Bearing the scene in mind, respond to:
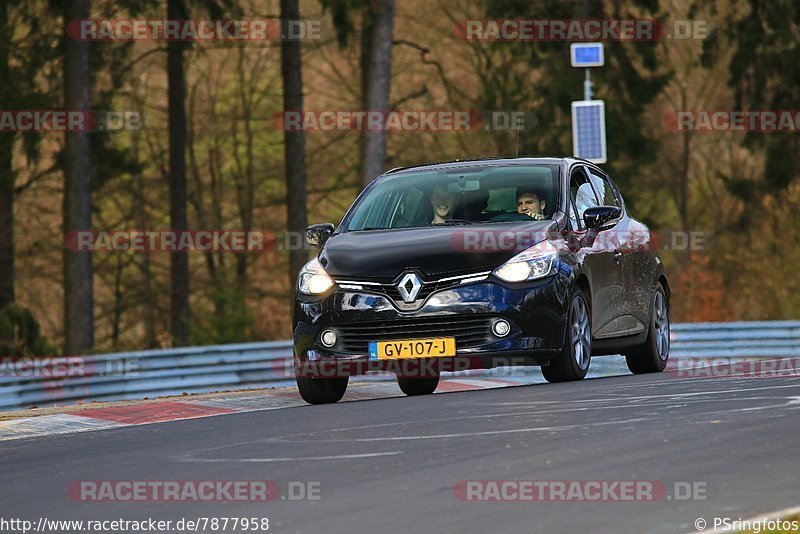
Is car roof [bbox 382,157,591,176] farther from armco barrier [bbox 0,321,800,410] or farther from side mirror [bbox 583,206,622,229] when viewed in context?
armco barrier [bbox 0,321,800,410]

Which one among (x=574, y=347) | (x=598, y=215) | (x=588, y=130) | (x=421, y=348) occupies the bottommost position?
(x=574, y=347)

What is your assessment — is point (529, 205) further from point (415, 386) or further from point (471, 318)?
point (415, 386)

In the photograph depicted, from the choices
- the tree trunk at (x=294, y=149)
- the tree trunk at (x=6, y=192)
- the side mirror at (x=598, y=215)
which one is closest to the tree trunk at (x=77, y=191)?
the tree trunk at (x=294, y=149)

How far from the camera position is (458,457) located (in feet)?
30.3

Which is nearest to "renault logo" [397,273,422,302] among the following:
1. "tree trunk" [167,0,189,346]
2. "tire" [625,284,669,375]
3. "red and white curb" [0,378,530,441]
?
"red and white curb" [0,378,530,441]

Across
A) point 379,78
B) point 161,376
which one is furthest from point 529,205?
point 379,78

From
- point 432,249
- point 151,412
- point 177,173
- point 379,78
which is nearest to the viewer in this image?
point 432,249

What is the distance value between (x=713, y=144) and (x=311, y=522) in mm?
43958

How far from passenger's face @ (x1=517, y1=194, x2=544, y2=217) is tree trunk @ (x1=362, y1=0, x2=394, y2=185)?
14.6 meters

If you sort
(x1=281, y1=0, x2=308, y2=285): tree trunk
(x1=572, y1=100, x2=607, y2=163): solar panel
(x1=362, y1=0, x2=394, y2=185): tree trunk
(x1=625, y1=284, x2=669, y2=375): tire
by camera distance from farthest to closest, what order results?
1. (x1=281, y1=0, x2=308, y2=285): tree trunk
2. (x1=362, y1=0, x2=394, y2=185): tree trunk
3. (x1=572, y1=100, x2=607, y2=163): solar panel
4. (x1=625, y1=284, x2=669, y2=375): tire

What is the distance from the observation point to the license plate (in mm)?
13336

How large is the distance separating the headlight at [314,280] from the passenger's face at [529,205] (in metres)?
1.78

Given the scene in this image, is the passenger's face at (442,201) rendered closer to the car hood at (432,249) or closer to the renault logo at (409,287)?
the car hood at (432,249)

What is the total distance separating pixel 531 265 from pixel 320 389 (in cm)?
214
